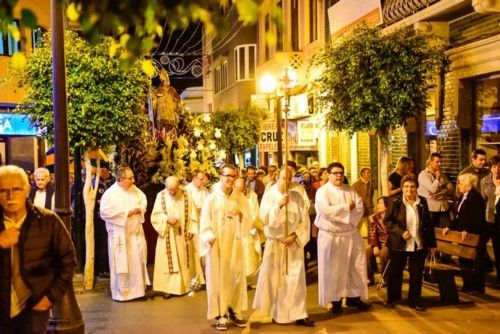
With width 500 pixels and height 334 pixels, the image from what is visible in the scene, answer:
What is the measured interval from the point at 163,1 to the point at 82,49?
740cm

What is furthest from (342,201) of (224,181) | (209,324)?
(209,324)

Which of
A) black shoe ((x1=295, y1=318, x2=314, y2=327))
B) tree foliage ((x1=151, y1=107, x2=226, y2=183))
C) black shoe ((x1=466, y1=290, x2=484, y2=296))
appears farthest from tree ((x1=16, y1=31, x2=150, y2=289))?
black shoe ((x1=466, y1=290, x2=484, y2=296))

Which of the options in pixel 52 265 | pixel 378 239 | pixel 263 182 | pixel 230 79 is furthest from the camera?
pixel 230 79

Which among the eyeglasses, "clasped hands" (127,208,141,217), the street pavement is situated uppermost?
the eyeglasses

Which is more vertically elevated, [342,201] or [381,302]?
[342,201]

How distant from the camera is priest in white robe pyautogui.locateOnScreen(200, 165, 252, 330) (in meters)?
8.84

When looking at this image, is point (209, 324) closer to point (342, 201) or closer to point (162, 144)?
point (342, 201)

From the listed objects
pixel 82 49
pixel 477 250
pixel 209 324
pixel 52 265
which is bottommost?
pixel 209 324

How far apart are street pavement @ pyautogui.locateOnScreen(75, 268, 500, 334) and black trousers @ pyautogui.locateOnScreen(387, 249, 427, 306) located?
202 mm

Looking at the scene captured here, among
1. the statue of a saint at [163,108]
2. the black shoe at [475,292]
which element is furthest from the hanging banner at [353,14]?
the black shoe at [475,292]

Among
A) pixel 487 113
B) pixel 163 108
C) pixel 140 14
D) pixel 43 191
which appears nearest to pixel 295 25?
pixel 163 108

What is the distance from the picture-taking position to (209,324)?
9062 mm

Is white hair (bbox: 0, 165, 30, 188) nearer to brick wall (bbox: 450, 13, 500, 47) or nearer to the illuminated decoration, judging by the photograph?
brick wall (bbox: 450, 13, 500, 47)

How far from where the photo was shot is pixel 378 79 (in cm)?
1205
